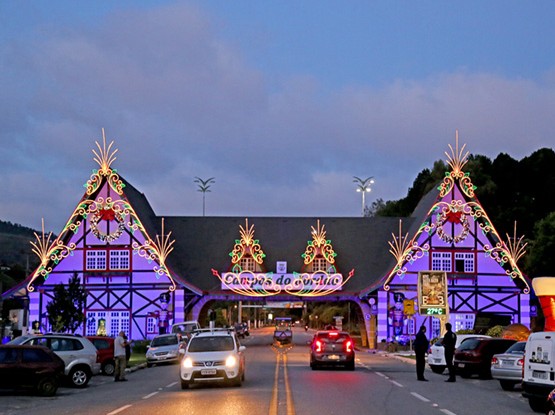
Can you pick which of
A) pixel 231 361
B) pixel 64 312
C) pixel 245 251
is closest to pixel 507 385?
pixel 231 361

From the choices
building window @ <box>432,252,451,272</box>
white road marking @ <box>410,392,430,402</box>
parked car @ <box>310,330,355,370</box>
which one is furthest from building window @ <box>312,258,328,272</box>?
white road marking @ <box>410,392,430,402</box>

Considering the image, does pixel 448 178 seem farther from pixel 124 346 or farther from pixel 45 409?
pixel 45 409

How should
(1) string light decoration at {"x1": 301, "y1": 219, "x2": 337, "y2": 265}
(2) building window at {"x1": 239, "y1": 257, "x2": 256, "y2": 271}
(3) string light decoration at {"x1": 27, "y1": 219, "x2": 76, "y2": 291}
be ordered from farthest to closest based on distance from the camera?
(2) building window at {"x1": 239, "y1": 257, "x2": 256, "y2": 271} → (1) string light decoration at {"x1": 301, "y1": 219, "x2": 337, "y2": 265} → (3) string light decoration at {"x1": 27, "y1": 219, "x2": 76, "y2": 291}

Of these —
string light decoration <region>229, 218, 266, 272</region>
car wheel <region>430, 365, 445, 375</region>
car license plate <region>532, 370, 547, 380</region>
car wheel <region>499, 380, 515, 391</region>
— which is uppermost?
string light decoration <region>229, 218, 266, 272</region>

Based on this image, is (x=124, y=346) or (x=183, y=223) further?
(x=183, y=223)

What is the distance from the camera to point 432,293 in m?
45.9

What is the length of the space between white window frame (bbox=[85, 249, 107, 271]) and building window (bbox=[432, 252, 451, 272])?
22.4 metres

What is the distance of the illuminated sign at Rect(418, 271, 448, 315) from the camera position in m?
45.6

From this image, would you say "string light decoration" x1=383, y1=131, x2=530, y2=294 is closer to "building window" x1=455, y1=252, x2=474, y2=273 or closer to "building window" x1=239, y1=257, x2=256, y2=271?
"building window" x1=455, y1=252, x2=474, y2=273

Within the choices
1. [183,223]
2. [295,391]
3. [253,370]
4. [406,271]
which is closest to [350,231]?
[406,271]

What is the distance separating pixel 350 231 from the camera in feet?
218

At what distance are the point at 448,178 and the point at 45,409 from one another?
4253cm

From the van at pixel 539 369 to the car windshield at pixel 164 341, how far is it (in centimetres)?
2610

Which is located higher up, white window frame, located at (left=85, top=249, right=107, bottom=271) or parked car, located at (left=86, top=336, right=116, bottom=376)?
white window frame, located at (left=85, top=249, right=107, bottom=271)
